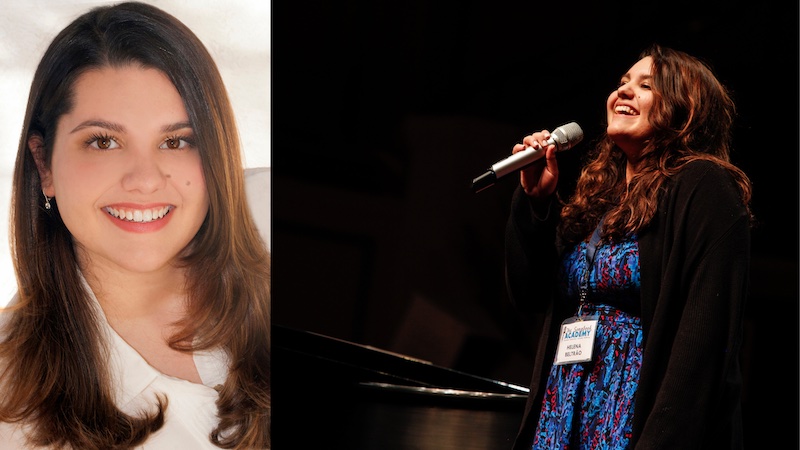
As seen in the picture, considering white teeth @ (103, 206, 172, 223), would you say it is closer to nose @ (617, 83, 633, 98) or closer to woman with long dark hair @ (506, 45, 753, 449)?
woman with long dark hair @ (506, 45, 753, 449)

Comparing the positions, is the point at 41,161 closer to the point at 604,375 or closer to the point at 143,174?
the point at 143,174

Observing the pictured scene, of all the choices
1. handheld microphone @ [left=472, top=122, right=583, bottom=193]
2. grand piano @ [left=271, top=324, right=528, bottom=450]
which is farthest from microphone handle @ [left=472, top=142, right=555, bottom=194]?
grand piano @ [left=271, top=324, right=528, bottom=450]

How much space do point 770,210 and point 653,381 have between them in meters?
1.05

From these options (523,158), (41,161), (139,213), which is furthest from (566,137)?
(41,161)

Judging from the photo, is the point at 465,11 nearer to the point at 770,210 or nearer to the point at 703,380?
the point at 770,210

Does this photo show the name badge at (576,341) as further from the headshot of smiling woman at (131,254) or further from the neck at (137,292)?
the neck at (137,292)

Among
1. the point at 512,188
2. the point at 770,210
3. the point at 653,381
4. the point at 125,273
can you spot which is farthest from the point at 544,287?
the point at 125,273

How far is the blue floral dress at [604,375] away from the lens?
1.98 meters

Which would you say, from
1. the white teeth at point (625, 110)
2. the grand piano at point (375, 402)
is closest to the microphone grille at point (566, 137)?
the white teeth at point (625, 110)

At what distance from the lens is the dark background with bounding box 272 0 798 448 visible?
3.17 metres

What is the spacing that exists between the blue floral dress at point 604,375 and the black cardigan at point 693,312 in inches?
2.1

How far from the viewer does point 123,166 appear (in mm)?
2855

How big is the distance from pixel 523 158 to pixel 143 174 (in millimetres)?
1289

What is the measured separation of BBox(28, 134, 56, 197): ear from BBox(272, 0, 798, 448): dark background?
0.90 meters
